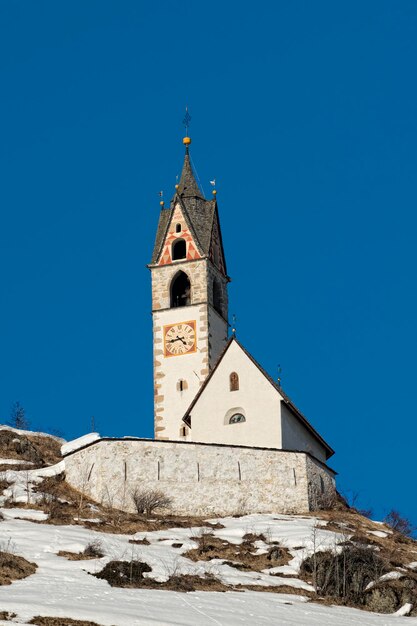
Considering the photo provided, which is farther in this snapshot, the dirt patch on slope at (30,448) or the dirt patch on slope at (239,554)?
the dirt patch on slope at (30,448)

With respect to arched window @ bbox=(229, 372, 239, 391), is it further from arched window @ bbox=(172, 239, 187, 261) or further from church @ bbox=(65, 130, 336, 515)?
arched window @ bbox=(172, 239, 187, 261)

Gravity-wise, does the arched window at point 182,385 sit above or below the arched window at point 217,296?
below

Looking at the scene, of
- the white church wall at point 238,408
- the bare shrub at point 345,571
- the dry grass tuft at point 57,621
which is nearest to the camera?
the dry grass tuft at point 57,621

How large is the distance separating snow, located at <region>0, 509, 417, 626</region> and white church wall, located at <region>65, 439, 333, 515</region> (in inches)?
195

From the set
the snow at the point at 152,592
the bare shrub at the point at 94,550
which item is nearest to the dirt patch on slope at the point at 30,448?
the snow at the point at 152,592

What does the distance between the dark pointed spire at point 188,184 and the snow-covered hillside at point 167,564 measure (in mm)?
25465

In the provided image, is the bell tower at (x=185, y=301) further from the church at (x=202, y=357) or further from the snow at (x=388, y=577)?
the snow at (x=388, y=577)

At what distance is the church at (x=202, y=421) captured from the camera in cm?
6094

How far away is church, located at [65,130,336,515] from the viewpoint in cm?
6094

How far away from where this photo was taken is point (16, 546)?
4738cm

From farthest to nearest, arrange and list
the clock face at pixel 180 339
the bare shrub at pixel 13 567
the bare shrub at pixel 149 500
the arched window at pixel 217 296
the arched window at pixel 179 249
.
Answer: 1. the arched window at pixel 179 249
2. the arched window at pixel 217 296
3. the clock face at pixel 180 339
4. the bare shrub at pixel 149 500
5. the bare shrub at pixel 13 567

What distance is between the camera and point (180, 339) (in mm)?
77062

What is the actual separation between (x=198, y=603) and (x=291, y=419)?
27.8 meters

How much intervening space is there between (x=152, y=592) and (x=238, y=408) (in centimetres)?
2509
